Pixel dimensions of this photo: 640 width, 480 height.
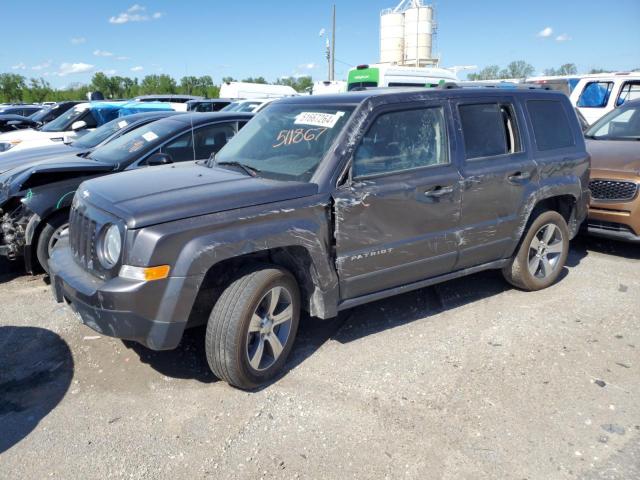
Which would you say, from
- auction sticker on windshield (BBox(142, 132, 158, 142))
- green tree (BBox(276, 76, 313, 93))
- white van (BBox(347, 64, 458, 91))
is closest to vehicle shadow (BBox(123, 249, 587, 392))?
auction sticker on windshield (BBox(142, 132, 158, 142))

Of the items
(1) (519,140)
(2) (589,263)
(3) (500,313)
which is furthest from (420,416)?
(2) (589,263)

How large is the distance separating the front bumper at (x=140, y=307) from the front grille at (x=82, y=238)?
21cm

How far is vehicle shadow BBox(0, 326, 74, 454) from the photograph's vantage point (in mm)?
3021

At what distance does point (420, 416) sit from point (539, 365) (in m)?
1.14

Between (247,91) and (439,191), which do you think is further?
(247,91)

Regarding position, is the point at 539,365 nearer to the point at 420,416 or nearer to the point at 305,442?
the point at 420,416

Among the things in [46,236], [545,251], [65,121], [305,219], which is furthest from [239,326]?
[65,121]

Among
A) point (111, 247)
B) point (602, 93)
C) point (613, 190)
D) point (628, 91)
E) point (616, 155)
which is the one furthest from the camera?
point (602, 93)

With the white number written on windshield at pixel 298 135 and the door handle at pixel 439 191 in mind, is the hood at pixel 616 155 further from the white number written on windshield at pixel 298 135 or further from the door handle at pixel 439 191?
the white number written on windshield at pixel 298 135

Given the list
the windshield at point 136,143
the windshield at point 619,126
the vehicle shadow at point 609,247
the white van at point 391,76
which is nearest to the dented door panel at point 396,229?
the windshield at point 136,143

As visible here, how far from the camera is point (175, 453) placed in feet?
9.09

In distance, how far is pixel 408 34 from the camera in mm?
27844

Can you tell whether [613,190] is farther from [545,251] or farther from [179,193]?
[179,193]

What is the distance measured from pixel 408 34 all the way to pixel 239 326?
27824 mm
